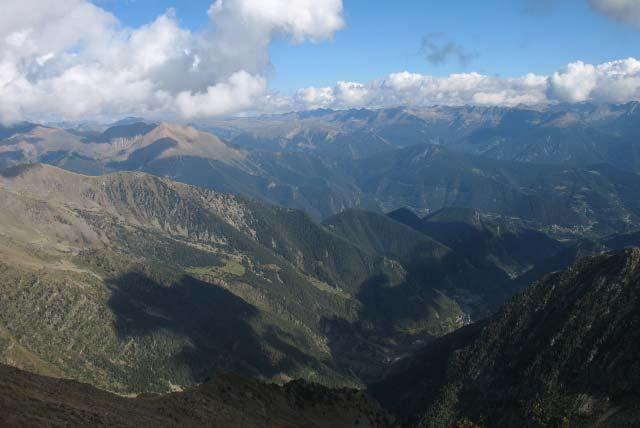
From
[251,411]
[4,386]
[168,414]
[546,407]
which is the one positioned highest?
[4,386]

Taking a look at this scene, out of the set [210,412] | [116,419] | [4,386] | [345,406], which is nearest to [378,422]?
[345,406]

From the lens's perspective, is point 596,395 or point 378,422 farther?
point 596,395

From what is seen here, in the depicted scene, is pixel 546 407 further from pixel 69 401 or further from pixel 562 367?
pixel 69 401

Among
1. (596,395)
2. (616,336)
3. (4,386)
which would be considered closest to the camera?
(4,386)

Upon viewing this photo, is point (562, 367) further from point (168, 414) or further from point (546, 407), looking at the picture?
point (168, 414)

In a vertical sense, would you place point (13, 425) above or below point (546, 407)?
above

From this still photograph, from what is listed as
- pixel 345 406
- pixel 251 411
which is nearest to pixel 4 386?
pixel 251 411

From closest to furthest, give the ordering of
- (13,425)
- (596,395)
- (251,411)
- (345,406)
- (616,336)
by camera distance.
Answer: (13,425), (251,411), (345,406), (596,395), (616,336)
